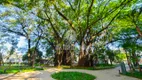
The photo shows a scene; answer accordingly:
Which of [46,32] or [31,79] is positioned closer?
[31,79]

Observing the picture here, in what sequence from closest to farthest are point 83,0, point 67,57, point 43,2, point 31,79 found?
point 31,79 → point 43,2 → point 83,0 → point 67,57

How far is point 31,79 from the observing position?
29.5 ft

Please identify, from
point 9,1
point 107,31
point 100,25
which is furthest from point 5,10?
point 107,31

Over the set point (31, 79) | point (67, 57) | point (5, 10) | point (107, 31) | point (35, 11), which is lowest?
point (31, 79)

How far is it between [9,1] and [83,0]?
7639 mm

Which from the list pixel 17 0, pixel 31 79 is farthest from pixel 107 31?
pixel 31 79

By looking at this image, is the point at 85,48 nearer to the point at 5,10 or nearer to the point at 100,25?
the point at 100,25

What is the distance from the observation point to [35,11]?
667 inches

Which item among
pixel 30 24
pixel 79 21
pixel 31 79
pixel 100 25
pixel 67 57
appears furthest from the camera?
pixel 67 57

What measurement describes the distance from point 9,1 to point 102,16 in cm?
984

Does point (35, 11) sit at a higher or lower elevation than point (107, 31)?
higher

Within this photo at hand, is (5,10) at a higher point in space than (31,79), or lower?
higher

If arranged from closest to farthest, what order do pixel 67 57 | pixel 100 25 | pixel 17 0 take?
pixel 17 0
pixel 100 25
pixel 67 57

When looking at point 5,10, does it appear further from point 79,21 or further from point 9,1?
point 79,21
